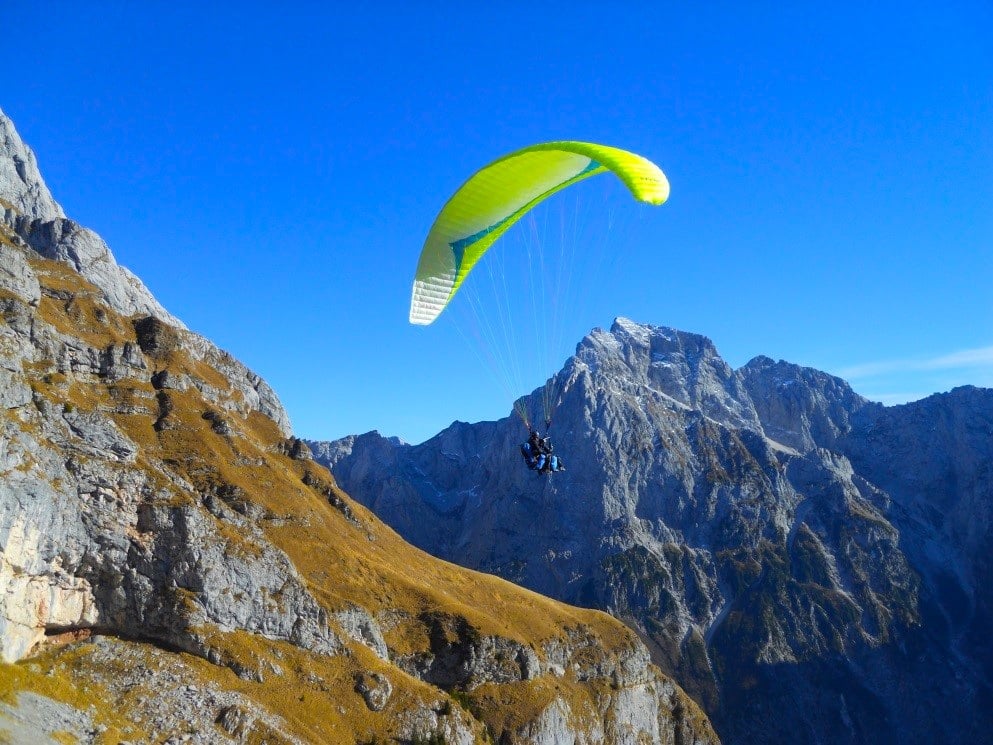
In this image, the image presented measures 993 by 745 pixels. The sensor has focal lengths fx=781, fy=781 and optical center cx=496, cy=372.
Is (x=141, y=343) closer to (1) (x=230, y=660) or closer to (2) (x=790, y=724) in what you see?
(1) (x=230, y=660)

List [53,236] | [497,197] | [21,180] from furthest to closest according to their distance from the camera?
[21,180]
[53,236]
[497,197]

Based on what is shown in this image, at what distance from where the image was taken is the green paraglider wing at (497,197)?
34.6 metres

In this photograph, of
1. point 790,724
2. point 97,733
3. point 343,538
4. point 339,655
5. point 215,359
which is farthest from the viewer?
point 790,724

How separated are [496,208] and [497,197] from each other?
2.05 ft

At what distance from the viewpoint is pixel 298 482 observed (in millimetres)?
92062

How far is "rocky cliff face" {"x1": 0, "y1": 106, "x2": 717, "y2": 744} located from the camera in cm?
5288

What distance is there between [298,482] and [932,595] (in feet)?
576

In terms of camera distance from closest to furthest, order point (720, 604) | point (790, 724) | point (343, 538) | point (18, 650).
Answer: point (18, 650), point (343, 538), point (790, 724), point (720, 604)

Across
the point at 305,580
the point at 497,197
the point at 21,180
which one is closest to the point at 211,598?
the point at 305,580

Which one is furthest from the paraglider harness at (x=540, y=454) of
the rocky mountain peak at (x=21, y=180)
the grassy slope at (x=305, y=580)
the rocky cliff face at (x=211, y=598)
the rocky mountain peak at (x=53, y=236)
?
the rocky mountain peak at (x=21, y=180)

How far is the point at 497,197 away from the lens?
1495 inches

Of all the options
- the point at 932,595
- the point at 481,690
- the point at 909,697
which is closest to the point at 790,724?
the point at 909,697

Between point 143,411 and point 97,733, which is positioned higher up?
point 143,411

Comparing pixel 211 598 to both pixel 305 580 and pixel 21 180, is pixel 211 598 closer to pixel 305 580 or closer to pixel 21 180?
pixel 305 580
